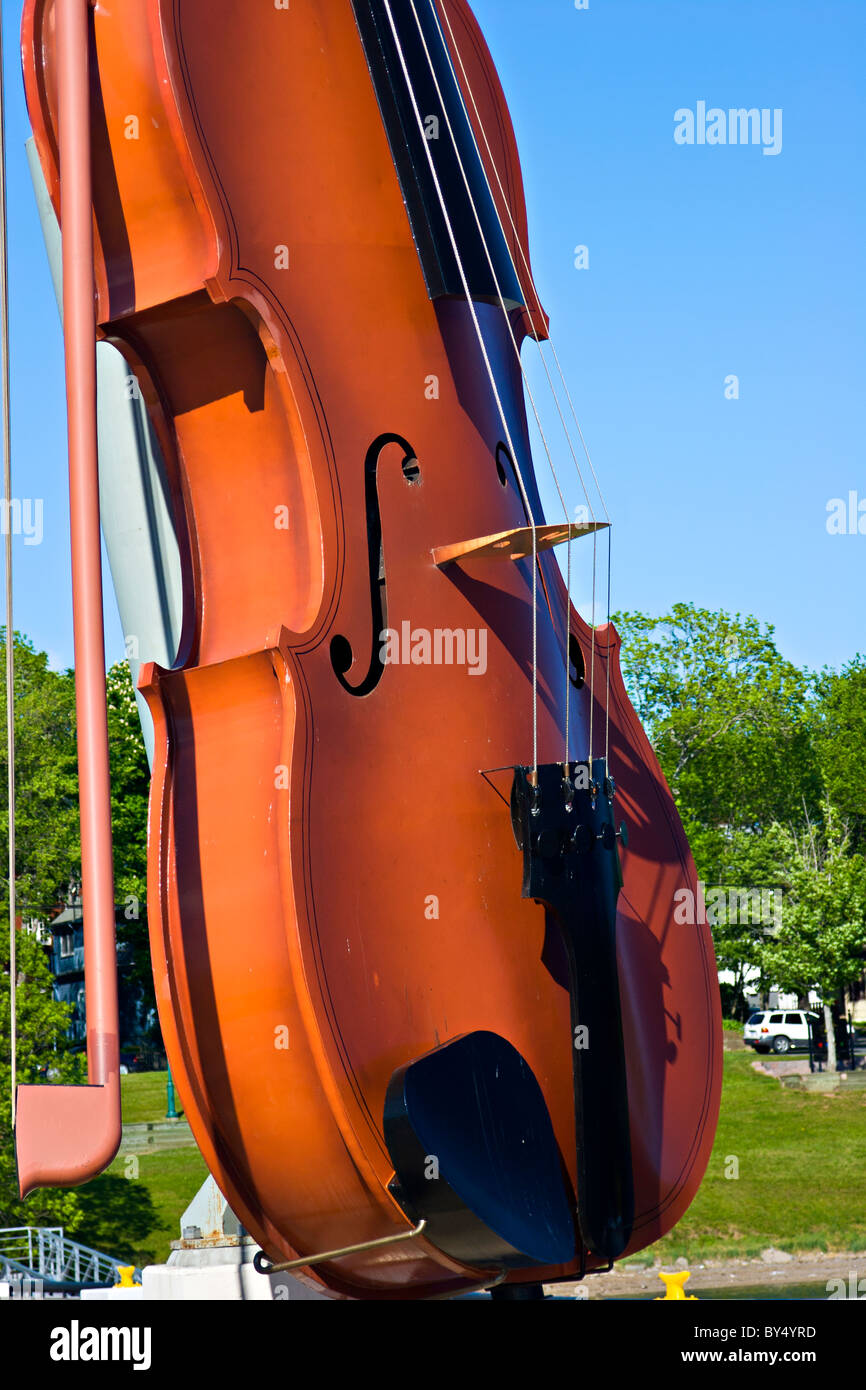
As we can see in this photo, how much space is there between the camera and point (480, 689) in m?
3.82

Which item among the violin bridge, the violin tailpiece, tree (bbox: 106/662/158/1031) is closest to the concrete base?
the violin tailpiece

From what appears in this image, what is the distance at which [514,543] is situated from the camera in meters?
3.93

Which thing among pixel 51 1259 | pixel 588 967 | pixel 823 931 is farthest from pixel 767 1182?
pixel 588 967

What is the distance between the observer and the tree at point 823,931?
99.5ft

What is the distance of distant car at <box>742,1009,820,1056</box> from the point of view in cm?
3550

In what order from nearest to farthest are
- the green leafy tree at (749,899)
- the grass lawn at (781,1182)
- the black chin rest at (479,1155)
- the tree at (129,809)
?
the black chin rest at (479,1155), the grass lawn at (781,1182), the tree at (129,809), the green leafy tree at (749,899)

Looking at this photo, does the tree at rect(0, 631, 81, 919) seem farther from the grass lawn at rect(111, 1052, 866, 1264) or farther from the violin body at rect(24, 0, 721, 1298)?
the violin body at rect(24, 0, 721, 1298)

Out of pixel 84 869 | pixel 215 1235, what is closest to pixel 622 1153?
pixel 84 869

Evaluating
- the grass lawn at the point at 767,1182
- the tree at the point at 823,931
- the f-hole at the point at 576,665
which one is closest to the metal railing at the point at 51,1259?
the grass lawn at the point at 767,1182

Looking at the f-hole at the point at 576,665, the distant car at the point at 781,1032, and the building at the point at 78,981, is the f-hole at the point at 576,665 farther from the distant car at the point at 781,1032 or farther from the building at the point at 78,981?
the distant car at the point at 781,1032

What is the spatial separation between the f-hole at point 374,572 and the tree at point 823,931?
91.4 feet

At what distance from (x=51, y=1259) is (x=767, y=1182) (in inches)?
465

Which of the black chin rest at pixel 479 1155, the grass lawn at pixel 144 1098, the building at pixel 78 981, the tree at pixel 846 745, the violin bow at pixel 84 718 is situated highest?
the tree at pixel 846 745

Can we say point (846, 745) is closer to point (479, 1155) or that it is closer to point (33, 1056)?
point (33, 1056)
